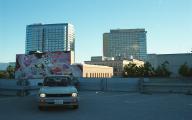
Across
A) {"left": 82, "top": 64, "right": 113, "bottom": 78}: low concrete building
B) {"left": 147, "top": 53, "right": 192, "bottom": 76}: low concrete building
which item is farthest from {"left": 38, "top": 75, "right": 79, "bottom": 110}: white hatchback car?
{"left": 82, "top": 64, "right": 113, "bottom": 78}: low concrete building

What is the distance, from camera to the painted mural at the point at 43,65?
6303 cm

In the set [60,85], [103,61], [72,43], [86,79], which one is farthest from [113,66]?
[60,85]

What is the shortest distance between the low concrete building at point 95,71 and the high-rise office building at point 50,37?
59.9ft

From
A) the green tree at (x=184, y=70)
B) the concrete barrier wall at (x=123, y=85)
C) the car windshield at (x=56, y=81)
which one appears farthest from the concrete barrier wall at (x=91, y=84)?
the green tree at (x=184, y=70)

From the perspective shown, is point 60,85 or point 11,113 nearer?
point 11,113

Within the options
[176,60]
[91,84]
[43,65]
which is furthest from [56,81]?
[43,65]

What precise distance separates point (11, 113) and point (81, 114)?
2794 millimetres

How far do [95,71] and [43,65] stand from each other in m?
62.5

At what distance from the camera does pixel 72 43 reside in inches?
5871

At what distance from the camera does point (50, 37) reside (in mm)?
138250

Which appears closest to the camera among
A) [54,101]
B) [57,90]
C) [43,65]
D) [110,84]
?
[54,101]

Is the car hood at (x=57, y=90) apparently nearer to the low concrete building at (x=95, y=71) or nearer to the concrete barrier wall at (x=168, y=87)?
the concrete barrier wall at (x=168, y=87)

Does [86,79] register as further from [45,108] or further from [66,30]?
[66,30]

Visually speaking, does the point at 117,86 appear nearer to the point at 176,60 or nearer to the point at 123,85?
the point at 123,85
